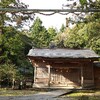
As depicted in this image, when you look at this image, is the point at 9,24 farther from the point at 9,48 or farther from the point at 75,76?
the point at 75,76

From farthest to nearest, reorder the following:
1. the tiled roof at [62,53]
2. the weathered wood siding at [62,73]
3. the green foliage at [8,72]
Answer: the weathered wood siding at [62,73] < the tiled roof at [62,53] < the green foliage at [8,72]

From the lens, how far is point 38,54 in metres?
31.8

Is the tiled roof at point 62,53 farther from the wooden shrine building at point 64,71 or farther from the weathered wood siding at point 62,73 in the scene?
the weathered wood siding at point 62,73

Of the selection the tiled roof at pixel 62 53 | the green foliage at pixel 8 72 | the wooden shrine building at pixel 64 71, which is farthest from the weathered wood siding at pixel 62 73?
the green foliage at pixel 8 72

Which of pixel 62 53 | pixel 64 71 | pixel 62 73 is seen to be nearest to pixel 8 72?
pixel 62 73

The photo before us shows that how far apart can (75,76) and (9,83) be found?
8586 millimetres

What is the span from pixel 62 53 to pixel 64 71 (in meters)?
2.37

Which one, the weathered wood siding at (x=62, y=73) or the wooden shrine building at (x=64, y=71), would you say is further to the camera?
the weathered wood siding at (x=62, y=73)

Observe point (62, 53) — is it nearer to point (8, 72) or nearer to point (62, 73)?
point (62, 73)

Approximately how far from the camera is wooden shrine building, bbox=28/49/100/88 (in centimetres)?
3136

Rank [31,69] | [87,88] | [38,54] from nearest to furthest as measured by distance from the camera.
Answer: [87,88], [38,54], [31,69]

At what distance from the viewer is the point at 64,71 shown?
32438 mm

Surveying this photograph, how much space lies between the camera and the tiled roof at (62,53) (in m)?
31.1

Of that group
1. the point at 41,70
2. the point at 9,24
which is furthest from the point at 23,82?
the point at 9,24
